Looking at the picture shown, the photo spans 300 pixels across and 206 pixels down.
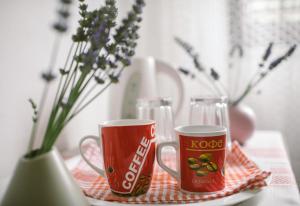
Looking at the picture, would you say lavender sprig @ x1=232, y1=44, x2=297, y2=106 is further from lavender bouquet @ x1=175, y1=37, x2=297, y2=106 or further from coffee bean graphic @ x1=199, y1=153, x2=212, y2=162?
coffee bean graphic @ x1=199, y1=153, x2=212, y2=162

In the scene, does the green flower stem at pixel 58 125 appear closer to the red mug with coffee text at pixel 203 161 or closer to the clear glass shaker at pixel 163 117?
the red mug with coffee text at pixel 203 161

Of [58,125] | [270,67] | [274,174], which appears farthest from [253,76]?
Result: [58,125]

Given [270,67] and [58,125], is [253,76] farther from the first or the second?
[58,125]

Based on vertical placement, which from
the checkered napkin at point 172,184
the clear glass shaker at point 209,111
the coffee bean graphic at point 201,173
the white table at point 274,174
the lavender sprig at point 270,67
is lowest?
the white table at point 274,174

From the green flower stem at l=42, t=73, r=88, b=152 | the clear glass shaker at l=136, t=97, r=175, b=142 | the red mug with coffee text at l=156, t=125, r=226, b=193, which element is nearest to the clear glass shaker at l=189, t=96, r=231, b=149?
the clear glass shaker at l=136, t=97, r=175, b=142

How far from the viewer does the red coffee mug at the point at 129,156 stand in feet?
1.70

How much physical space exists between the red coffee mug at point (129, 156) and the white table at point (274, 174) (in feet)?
0.53

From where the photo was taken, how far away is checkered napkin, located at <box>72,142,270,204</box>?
511mm

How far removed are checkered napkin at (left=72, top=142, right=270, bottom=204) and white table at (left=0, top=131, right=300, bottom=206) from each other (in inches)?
1.2

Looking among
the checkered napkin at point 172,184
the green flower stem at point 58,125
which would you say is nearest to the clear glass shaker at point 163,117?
the checkered napkin at point 172,184

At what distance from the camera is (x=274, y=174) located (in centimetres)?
68

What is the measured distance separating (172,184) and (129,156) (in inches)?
4.6

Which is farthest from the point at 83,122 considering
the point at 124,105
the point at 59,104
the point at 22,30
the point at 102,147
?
the point at 59,104

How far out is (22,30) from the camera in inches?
28.1
